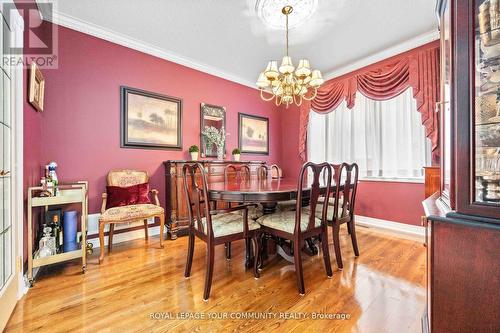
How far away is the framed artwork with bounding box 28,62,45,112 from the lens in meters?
1.75

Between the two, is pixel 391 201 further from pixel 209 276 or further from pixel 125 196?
pixel 125 196

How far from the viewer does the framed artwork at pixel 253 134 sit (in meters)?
4.16

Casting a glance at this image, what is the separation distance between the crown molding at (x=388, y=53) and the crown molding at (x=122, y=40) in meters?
2.04

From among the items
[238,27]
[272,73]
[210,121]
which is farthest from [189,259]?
[238,27]

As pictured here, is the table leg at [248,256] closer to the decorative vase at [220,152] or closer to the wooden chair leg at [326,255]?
the wooden chair leg at [326,255]

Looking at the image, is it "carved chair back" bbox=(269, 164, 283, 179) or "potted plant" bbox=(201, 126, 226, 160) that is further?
"potted plant" bbox=(201, 126, 226, 160)

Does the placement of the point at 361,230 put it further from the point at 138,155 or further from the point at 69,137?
the point at 69,137

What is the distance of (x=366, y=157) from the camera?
3430 millimetres

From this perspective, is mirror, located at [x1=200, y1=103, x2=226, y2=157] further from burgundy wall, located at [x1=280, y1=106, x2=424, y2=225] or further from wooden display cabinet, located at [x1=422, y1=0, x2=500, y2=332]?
wooden display cabinet, located at [x1=422, y1=0, x2=500, y2=332]

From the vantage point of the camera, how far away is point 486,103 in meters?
0.79

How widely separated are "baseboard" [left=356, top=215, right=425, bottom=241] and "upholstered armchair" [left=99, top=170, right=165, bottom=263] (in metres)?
3.00

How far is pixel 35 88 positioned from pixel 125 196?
129 centimetres

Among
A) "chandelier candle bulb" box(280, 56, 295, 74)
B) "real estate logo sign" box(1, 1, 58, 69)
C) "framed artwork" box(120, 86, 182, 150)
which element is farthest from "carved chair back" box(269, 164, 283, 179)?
"real estate logo sign" box(1, 1, 58, 69)

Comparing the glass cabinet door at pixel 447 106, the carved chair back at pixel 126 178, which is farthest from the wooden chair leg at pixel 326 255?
the carved chair back at pixel 126 178
